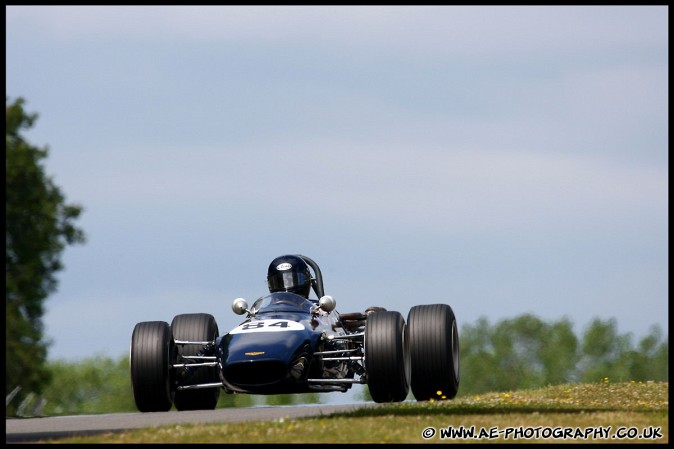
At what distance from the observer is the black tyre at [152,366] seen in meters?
23.5

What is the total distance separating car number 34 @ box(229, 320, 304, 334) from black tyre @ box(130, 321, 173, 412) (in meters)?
1.42

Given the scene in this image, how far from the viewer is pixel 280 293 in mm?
24578

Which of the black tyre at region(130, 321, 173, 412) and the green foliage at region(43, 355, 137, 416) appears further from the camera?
the green foliage at region(43, 355, 137, 416)

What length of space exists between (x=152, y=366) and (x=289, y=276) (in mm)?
3179

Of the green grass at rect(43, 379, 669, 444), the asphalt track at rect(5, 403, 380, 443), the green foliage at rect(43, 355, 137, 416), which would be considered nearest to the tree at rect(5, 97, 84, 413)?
the asphalt track at rect(5, 403, 380, 443)

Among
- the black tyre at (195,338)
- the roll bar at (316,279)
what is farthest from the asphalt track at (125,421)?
the roll bar at (316,279)

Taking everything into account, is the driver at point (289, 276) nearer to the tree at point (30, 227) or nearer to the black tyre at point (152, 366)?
the black tyre at point (152, 366)

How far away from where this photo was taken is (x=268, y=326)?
22.7 metres

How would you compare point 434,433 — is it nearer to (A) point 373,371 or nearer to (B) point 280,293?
(A) point 373,371

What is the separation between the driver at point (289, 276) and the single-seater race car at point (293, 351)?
0.7 inches

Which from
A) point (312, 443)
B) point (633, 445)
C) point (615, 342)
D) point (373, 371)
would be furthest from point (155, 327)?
point (615, 342)

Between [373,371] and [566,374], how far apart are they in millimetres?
80209

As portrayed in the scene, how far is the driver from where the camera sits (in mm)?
24970

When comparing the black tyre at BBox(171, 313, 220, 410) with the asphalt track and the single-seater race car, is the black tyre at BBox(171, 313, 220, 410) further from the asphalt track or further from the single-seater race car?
the asphalt track
